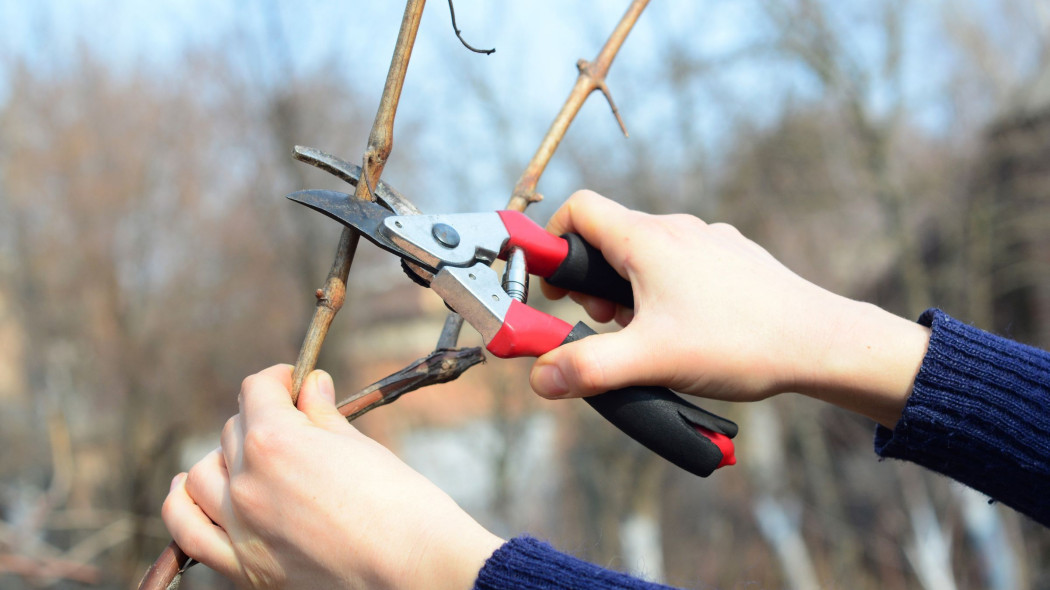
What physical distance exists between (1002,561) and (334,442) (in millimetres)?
7313

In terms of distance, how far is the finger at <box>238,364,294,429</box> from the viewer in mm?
1026

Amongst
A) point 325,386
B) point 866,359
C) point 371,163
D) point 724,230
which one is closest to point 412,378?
point 325,386

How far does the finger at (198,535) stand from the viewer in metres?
1.01

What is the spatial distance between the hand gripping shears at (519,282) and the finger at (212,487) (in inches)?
17.0

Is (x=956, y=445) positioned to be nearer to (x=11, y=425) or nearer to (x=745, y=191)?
(x=745, y=191)

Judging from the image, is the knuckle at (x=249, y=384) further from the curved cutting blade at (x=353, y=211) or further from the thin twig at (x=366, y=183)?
the curved cutting blade at (x=353, y=211)

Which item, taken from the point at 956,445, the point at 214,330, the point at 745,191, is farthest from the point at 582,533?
the point at 956,445

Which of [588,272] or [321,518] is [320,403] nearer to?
[321,518]

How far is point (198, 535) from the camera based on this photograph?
1.03 metres

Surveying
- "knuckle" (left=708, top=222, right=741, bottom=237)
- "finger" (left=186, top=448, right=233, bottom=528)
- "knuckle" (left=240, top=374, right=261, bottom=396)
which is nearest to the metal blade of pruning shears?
"knuckle" (left=240, top=374, right=261, bottom=396)

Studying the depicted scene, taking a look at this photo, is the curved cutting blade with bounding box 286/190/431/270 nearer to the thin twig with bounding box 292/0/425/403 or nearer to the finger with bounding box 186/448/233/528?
the thin twig with bounding box 292/0/425/403

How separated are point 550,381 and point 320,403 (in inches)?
14.2

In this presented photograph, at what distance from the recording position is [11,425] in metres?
9.09

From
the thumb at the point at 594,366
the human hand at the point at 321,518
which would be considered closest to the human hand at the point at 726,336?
the thumb at the point at 594,366
